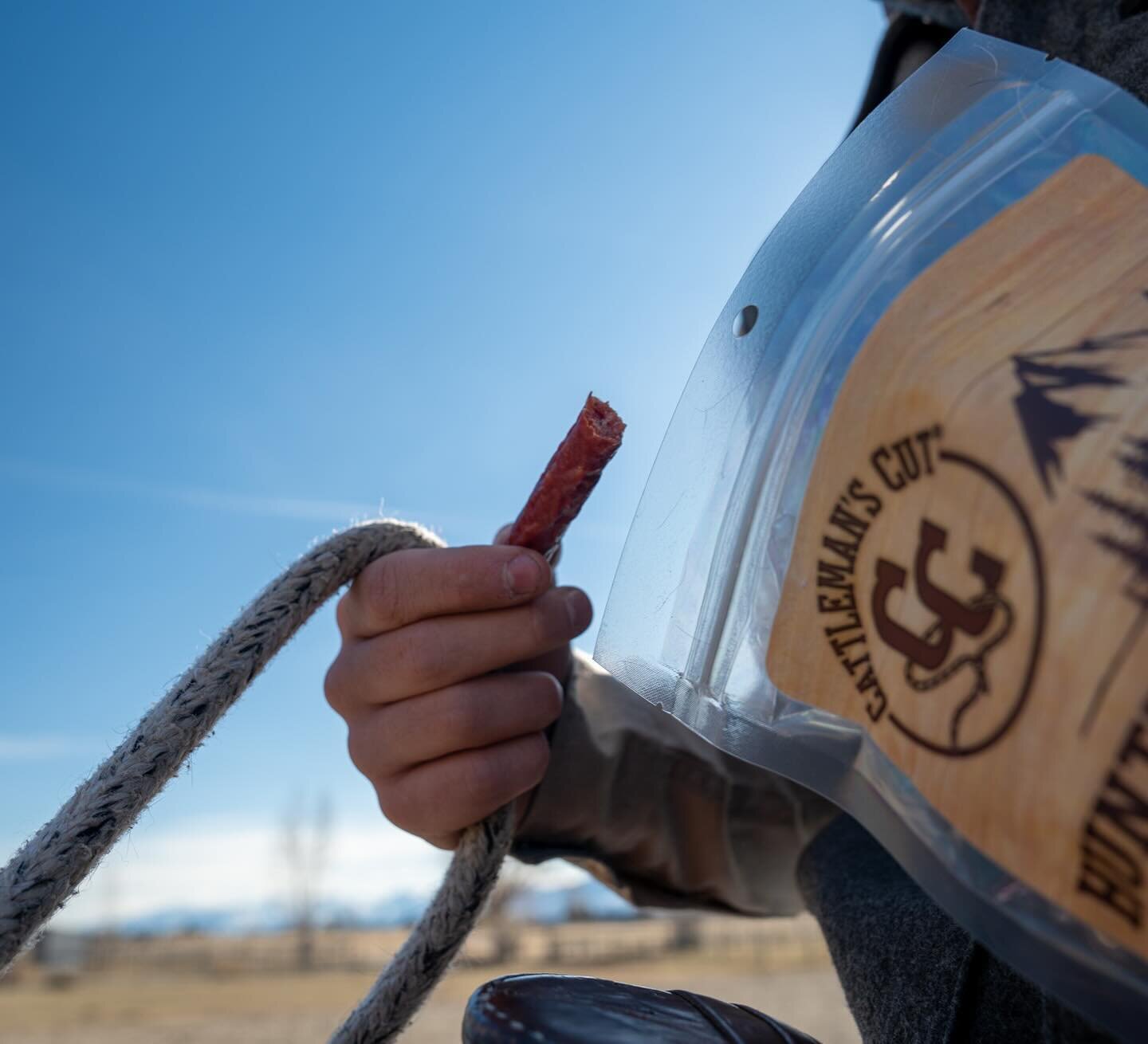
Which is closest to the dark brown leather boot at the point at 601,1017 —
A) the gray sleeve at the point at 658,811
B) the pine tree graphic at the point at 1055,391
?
the pine tree graphic at the point at 1055,391

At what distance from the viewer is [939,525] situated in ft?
1.01

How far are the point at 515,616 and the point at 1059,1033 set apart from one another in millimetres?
435

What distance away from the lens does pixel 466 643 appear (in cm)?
69

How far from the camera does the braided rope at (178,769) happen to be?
0.53 metres

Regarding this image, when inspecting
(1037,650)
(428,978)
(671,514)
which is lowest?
(428,978)

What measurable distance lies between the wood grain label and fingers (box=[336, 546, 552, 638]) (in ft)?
1.03

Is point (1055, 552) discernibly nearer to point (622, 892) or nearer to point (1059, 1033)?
point (1059, 1033)

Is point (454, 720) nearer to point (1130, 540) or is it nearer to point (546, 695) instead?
point (546, 695)

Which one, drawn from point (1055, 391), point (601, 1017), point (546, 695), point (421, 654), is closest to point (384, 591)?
point (421, 654)

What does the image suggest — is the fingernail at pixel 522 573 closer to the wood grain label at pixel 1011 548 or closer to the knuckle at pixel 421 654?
the knuckle at pixel 421 654

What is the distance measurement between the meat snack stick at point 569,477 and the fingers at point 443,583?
0.7 inches

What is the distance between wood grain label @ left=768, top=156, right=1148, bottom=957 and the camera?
26cm

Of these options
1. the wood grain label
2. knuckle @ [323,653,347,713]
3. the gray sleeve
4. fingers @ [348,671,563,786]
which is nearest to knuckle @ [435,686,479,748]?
fingers @ [348,671,563,786]

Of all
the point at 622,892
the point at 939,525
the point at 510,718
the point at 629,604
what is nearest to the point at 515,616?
the point at 510,718
